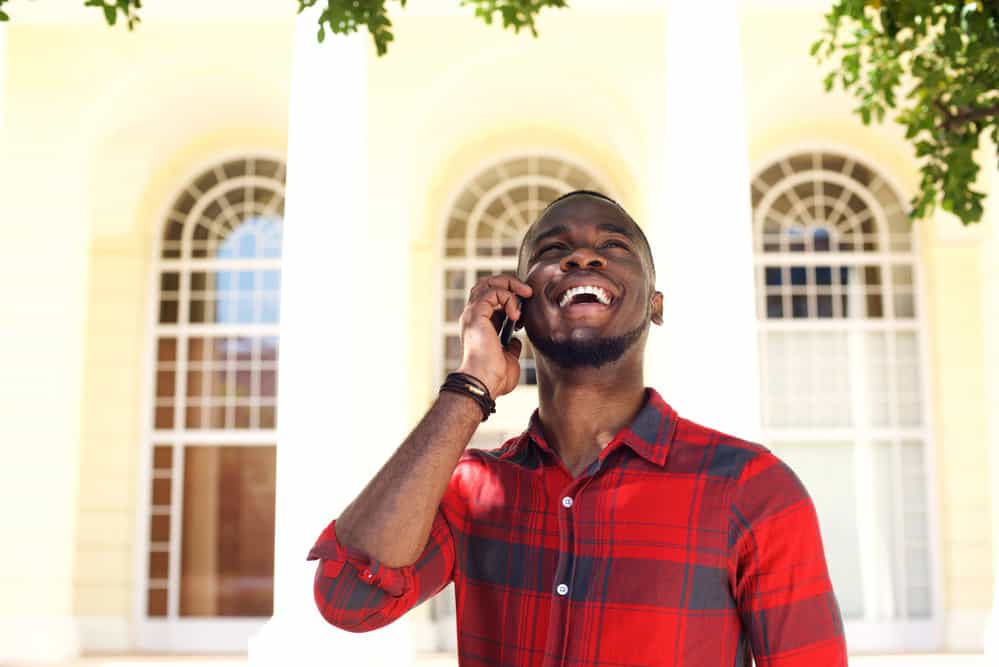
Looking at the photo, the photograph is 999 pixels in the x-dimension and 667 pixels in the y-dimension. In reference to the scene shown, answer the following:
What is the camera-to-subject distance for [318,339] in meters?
9.20

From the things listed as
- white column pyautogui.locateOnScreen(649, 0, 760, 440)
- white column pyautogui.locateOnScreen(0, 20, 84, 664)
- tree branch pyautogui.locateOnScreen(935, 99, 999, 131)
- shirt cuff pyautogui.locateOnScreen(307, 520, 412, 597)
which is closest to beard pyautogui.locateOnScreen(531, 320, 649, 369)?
shirt cuff pyautogui.locateOnScreen(307, 520, 412, 597)

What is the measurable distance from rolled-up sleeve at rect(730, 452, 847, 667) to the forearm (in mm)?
445

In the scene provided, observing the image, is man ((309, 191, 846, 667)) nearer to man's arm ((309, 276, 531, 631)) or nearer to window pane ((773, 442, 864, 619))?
man's arm ((309, 276, 531, 631))

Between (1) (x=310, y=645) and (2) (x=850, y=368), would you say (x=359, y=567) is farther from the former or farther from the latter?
(2) (x=850, y=368)

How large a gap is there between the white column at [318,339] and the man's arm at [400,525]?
23.3ft

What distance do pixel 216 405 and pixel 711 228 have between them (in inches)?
294

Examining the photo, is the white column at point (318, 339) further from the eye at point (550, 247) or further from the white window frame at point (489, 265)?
the eye at point (550, 247)

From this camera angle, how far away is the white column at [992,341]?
447 inches

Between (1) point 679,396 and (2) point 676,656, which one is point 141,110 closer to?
(1) point 679,396

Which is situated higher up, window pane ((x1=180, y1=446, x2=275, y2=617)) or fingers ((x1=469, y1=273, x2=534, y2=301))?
fingers ((x1=469, y1=273, x2=534, y2=301))

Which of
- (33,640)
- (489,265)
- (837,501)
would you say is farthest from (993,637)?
(33,640)

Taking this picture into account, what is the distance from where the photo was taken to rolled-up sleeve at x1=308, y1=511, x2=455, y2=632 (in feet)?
5.53

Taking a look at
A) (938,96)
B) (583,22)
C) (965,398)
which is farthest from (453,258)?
(938,96)

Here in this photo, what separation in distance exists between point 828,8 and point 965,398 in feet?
16.8
